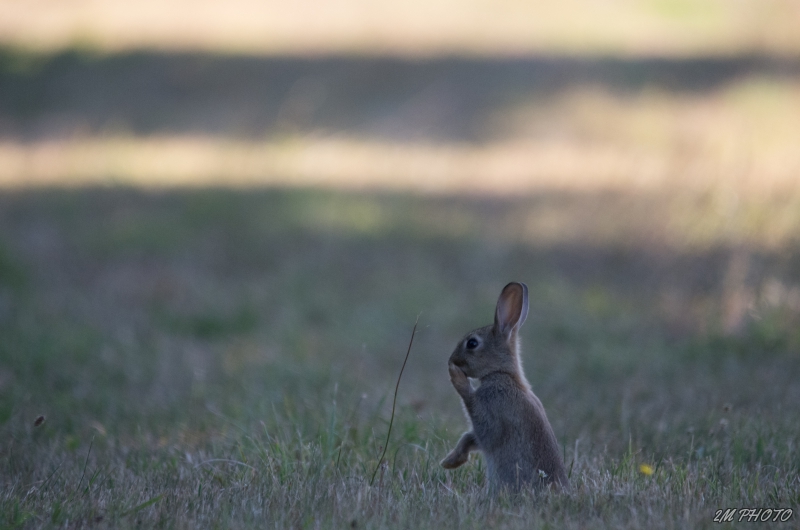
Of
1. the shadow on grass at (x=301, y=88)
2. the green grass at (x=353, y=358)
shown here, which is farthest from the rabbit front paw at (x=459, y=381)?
the shadow on grass at (x=301, y=88)

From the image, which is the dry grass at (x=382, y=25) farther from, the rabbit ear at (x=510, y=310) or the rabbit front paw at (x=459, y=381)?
the rabbit front paw at (x=459, y=381)

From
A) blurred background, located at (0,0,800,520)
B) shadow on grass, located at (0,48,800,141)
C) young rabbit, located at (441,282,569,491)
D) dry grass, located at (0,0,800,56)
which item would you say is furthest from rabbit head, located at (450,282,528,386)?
dry grass, located at (0,0,800,56)

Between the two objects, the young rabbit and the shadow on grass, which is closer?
the young rabbit

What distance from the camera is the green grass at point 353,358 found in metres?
2.85

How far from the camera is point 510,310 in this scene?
129 inches

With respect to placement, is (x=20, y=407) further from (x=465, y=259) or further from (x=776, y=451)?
(x=465, y=259)

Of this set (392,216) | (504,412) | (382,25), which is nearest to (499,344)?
(504,412)

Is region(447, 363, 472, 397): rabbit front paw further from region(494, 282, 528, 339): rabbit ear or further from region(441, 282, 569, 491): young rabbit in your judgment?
region(494, 282, 528, 339): rabbit ear

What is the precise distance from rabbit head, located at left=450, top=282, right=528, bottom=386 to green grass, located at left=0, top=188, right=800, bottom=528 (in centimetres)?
45

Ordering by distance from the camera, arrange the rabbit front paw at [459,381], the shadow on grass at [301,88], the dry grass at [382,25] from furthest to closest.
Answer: the dry grass at [382,25] → the shadow on grass at [301,88] → the rabbit front paw at [459,381]

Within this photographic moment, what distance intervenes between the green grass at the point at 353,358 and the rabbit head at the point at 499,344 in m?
0.45

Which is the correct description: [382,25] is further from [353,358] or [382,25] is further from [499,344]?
[499,344]

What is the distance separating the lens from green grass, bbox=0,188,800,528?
9.35ft

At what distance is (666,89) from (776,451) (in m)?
10.1
